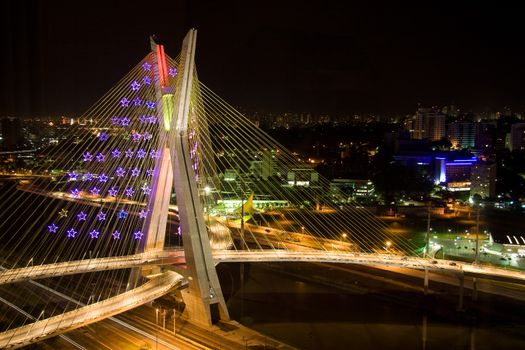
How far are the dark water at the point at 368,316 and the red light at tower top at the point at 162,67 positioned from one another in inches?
130

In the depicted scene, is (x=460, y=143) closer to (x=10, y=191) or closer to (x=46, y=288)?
(x=10, y=191)

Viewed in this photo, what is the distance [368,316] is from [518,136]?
1060 inches

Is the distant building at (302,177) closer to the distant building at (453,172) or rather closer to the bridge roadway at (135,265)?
the distant building at (453,172)

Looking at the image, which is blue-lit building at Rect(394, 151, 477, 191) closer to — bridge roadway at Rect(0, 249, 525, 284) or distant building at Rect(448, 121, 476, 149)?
distant building at Rect(448, 121, 476, 149)

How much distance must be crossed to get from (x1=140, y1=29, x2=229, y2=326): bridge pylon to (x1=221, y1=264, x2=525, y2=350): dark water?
2.90 ft

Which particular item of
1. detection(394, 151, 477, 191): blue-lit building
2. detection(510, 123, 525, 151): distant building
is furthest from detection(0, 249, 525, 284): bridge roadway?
detection(510, 123, 525, 151): distant building

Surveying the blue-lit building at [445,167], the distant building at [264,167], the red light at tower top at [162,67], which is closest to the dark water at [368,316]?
the red light at tower top at [162,67]

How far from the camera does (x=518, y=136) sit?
1180 inches

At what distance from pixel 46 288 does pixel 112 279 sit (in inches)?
40.5

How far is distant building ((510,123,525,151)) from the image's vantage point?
29.7 metres

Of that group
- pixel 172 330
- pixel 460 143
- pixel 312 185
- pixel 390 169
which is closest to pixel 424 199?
pixel 390 169

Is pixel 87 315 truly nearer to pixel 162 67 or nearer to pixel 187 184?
pixel 187 184

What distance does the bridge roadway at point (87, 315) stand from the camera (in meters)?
4.33

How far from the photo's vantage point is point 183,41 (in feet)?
19.6
